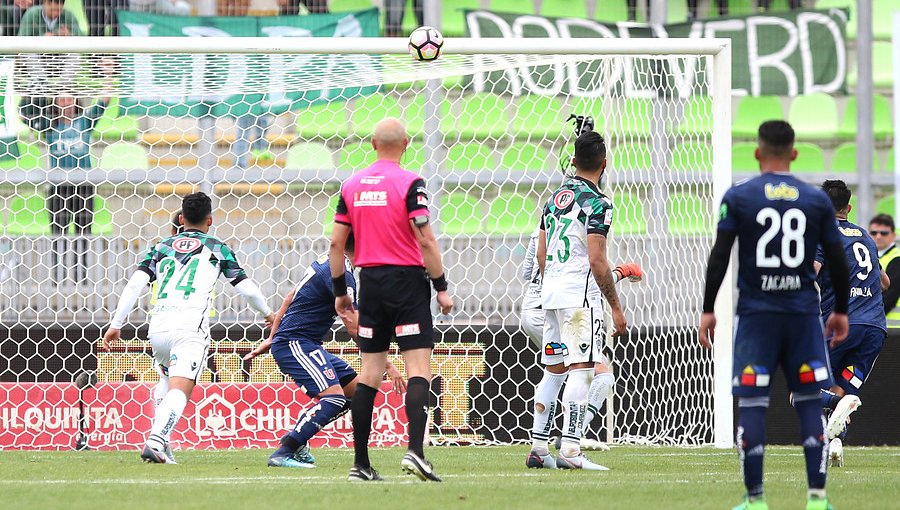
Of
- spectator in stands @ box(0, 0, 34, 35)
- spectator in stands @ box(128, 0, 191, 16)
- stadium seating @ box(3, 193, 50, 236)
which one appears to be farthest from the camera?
spectator in stands @ box(128, 0, 191, 16)

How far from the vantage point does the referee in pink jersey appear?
269 inches

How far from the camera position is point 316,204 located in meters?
13.2

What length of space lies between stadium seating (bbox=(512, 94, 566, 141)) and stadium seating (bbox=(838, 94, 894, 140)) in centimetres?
361

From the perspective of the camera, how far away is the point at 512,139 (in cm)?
1330

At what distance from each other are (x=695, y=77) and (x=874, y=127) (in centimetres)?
397

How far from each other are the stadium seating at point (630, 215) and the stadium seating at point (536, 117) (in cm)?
141

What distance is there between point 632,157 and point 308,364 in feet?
14.7

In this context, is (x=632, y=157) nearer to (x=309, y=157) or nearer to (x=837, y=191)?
(x=309, y=157)

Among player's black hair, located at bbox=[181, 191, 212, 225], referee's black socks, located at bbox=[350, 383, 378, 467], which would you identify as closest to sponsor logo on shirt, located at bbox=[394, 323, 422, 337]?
referee's black socks, located at bbox=[350, 383, 378, 467]

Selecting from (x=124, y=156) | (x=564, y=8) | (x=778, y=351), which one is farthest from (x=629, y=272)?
(x=564, y=8)

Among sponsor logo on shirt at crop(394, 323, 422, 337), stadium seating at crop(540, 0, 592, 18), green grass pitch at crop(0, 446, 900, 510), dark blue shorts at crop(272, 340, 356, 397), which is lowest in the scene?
green grass pitch at crop(0, 446, 900, 510)

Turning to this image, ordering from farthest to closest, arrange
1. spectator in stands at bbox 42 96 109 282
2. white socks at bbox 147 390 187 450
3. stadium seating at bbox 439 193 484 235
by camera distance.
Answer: stadium seating at bbox 439 193 484 235, spectator in stands at bbox 42 96 109 282, white socks at bbox 147 390 187 450

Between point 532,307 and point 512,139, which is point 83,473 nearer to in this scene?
point 532,307

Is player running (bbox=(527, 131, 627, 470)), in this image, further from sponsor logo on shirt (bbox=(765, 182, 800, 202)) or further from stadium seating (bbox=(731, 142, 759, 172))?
stadium seating (bbox=(731, 142, 759, 172))
